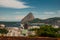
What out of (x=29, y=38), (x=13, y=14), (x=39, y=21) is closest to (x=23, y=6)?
(x=13, y=14)

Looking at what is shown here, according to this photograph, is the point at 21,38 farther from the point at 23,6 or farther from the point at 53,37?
the point at 23,6

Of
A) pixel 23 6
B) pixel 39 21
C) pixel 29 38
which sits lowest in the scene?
pixel 29 38

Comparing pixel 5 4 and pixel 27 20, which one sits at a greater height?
pixel 5 4

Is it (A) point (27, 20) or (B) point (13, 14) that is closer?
(A) point (27, 20)

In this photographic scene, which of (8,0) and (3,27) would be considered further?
(8,0)

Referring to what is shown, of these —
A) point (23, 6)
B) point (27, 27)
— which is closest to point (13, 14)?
point (23, 6)

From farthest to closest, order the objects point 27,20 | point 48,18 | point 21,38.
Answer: point 48,18
point 27,20
point 21,38

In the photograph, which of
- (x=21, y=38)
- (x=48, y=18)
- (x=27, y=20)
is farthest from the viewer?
(x=48, y=18)

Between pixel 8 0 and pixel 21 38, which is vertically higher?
pixel 8 0

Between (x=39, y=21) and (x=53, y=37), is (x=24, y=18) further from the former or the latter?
(x=53, y=37)
